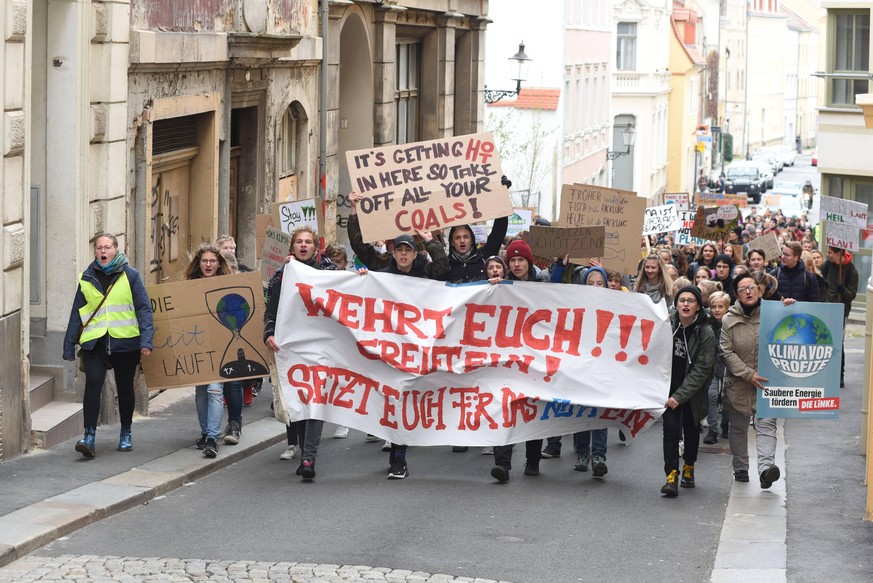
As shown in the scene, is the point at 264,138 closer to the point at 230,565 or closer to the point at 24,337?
the point at 24,337

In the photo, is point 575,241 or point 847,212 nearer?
point 575,241

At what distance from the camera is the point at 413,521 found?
9781mm

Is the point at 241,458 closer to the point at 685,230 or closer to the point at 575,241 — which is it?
the point at 575,241

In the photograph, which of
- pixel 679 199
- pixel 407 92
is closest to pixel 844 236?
pixel 407 92

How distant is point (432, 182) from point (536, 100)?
3301 centimetres

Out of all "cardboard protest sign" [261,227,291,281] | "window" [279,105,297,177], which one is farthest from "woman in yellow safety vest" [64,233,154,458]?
"window" [279,105,297,177]

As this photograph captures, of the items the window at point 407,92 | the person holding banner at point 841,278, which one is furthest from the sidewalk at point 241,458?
the window at point 407,92

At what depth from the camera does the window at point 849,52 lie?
3159 cm

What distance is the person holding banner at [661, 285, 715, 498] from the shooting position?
1084 cm

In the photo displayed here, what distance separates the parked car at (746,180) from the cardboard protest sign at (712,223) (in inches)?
1854

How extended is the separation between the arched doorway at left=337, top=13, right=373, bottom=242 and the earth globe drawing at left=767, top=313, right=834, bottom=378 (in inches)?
520

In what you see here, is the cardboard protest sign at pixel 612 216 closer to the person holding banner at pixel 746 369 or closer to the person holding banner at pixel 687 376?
the person holding banner at pixel 746 369

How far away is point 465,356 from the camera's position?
36.6 ft

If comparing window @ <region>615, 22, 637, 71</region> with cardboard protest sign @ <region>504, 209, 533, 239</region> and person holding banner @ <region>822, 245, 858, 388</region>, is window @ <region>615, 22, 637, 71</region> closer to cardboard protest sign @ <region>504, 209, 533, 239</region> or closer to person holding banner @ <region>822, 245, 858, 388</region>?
cardboard protest sign @ <region>504, 209, 533, 239</region>
